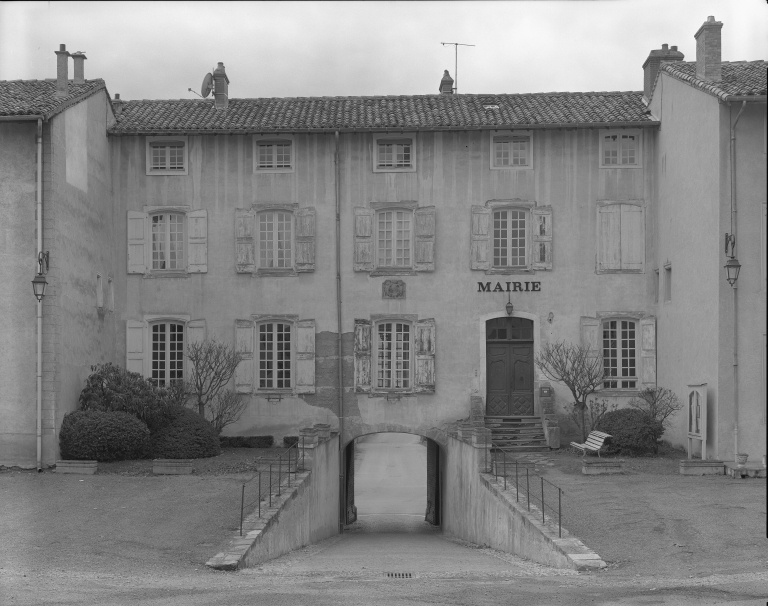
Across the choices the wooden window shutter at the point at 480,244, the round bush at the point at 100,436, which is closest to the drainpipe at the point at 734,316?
the wooden window shutter at the point at 480,244

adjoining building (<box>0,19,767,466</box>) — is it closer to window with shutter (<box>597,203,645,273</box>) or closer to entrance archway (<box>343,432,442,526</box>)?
window with shutter (<box>597,203,645,273</box>)

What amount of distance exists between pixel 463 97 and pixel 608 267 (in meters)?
→ 5.68

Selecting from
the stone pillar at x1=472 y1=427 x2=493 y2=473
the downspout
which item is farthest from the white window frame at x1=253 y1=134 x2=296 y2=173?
the stone pillar at x1=472 y1=427 x2=493 y2=473

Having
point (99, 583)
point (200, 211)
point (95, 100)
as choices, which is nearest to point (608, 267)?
point (200, 211)

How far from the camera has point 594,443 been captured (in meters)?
23.5

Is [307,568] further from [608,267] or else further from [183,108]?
[183,108]

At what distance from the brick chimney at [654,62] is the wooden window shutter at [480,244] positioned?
5066 mm

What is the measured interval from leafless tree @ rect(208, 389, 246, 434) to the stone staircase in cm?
A: 589

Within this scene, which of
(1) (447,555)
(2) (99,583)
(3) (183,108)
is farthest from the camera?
(3) (183,108)

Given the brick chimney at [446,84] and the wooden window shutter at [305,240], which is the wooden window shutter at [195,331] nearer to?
the wooden window shutter at [305,240]

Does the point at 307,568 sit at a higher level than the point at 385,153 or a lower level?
lower

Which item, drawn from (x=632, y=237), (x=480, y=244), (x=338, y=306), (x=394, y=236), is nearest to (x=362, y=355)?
(x=338, y=306)

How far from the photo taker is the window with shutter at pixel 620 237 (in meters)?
27.0

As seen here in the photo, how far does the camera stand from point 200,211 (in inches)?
1081
